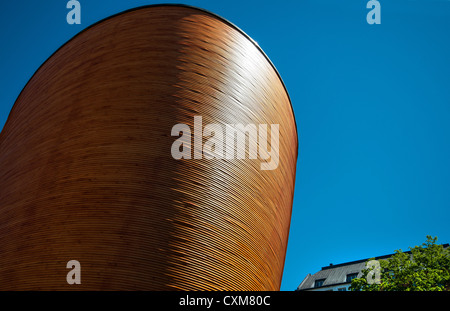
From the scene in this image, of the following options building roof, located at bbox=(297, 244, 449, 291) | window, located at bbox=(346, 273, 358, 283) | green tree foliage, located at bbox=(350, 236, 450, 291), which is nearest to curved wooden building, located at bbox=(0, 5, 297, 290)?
green tree foliage, located at bbox=(350, 236, 450, 291)

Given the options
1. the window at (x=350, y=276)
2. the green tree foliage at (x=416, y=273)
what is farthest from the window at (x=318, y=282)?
the green tree foliage at (x=416, y=273)

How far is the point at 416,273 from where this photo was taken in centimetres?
1456

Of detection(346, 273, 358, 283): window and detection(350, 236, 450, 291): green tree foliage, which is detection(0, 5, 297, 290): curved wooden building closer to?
detection(350, 236, 450, 291): green tree foliage

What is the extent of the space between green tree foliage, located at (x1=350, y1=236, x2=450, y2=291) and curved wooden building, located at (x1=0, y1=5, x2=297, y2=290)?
928 cm

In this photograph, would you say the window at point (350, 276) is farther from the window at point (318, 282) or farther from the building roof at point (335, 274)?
the window at point (318, 282)

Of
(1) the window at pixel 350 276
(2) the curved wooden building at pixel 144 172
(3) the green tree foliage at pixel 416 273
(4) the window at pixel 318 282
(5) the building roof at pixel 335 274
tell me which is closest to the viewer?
(2) the curved wooden building at pixel 144 172

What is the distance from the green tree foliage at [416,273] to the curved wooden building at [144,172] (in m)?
9.28

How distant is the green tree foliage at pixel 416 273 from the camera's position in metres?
14.2

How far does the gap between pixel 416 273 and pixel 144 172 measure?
13.5 meters

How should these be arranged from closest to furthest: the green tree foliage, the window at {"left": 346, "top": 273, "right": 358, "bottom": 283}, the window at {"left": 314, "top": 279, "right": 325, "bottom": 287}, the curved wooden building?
the curved wooden building
the green tree foliage
the window at {"left": 346, "top": 273, "right": 358, "bottom": 283}
the window at {"left": 314, "top": 279, "right": 325, "bottom": 287}

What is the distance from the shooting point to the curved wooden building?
5.11 metres

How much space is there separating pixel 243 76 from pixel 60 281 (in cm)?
487
